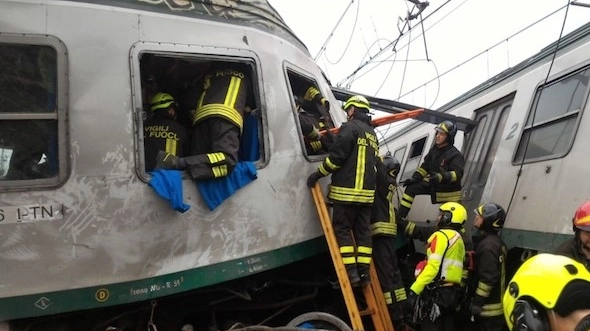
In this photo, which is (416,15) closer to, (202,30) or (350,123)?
(350,123)

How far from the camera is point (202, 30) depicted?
12.0 feet

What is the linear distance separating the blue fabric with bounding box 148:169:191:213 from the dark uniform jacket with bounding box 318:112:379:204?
4.33 feet

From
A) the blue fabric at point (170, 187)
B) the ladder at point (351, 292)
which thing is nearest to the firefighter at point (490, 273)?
the ladder at point (351, 292)

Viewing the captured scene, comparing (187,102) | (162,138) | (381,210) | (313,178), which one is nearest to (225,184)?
(162,138)

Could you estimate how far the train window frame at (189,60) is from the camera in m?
3.24

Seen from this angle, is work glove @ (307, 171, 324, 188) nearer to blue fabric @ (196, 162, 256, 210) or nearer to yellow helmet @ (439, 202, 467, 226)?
blue fabric @ (196, 162, 256, 210)

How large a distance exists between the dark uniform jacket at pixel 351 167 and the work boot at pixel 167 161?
1.26 metres

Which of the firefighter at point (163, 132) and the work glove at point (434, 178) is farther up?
the firefighter at point (163, 132)

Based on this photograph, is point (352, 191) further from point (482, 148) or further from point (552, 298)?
point (482, 148)

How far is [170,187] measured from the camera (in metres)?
3.19

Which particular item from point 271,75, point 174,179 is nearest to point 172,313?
point 174,179

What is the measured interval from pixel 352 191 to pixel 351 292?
2.76 ft

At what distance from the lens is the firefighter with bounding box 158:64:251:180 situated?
11.1 ft

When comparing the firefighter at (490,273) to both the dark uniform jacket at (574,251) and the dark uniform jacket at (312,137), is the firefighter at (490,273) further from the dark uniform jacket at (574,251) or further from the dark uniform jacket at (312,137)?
the dark uniform jacket at (312,137)
